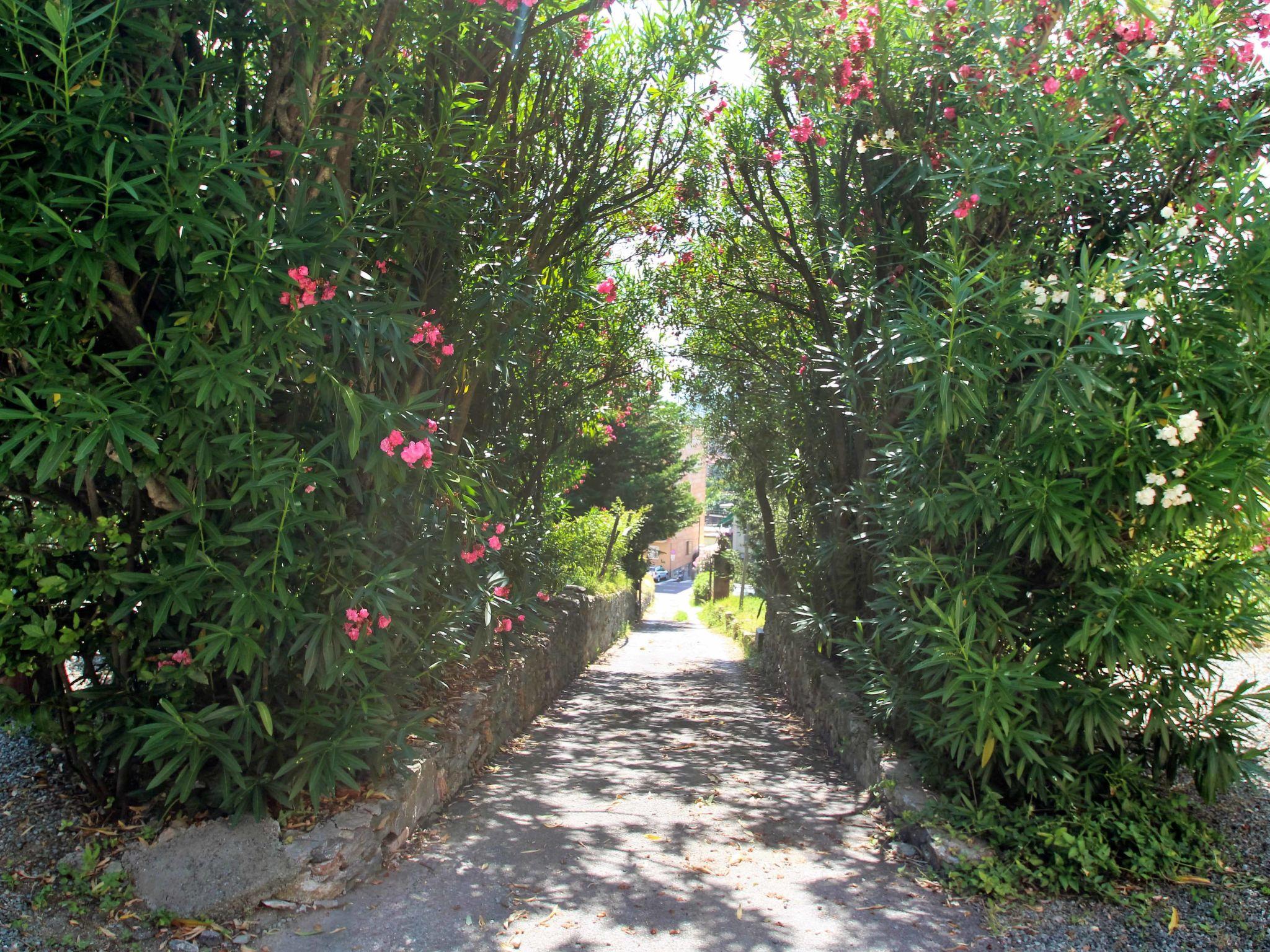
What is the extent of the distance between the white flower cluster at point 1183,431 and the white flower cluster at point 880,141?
271 centimetres

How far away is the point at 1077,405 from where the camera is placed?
151 inches

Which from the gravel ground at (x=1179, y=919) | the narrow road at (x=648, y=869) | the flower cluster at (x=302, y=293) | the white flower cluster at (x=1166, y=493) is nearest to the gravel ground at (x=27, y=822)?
the narrow road at (x=648, y=869)

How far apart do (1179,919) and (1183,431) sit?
6.52 ft

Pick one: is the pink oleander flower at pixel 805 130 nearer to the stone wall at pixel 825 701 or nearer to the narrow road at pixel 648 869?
the stone wall at pixel 825 701

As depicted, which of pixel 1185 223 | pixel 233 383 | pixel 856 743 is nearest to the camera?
pixel 233 383

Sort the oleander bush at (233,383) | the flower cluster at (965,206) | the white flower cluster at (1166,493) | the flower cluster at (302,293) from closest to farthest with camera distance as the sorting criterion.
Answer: the oleander bush at (233,383)
the flower cluster at (302,293)
the white flower cluster at (1166,493)
the flower cluster at (965,206)

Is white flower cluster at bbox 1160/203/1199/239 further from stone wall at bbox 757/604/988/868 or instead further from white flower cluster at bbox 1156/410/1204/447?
stone wall at bbox 757/604/988/868

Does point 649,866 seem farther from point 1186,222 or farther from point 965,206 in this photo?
point 1186,222

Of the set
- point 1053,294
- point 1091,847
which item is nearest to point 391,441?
point 1053,294

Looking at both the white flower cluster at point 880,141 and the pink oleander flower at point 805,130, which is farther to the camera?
the pink oleander flower at point 805,130

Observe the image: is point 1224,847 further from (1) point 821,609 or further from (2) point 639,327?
(2) point 639,327

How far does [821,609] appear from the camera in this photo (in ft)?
29.2

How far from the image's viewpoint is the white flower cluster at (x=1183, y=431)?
12.2 feet

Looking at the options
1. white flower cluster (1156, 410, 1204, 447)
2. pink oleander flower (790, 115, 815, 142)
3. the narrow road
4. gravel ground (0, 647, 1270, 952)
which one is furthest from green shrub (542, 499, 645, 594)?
white flower cluster (1156, 410, 1204, 447)
